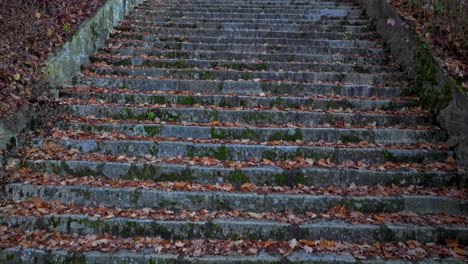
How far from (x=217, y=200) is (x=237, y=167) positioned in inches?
21.1

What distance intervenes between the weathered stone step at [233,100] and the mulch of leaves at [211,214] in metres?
2.01

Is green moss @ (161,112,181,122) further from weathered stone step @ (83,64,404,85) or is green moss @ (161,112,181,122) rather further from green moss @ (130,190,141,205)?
green moss @ (130,190,141,205)

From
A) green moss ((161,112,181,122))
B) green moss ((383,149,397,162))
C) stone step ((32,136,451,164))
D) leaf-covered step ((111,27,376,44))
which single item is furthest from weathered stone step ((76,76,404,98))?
leaf-covered step ((111,27,376,44))

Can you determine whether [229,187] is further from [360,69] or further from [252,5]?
[252,5]

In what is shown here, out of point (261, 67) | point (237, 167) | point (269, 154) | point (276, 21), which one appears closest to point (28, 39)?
point (261, 67)

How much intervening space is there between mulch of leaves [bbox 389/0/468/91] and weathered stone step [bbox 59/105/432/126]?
1.16 m

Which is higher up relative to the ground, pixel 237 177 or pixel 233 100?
pixel 233 100

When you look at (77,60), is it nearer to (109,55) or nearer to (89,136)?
(109,55)

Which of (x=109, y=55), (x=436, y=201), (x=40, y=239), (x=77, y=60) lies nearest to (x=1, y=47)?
(x=77, y=60)

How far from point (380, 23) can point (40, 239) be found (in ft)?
23.5

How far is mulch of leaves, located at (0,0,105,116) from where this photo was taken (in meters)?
4.86

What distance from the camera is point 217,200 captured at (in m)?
3.97

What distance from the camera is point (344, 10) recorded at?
8727 mm

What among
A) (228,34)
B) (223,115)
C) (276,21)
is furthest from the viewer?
(276,21)
